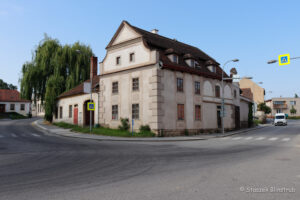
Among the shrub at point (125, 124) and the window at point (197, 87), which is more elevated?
the window at point (197, 87)

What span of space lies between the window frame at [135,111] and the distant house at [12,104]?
47.0 m

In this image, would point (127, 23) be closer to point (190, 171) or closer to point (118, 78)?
point (118, 78)

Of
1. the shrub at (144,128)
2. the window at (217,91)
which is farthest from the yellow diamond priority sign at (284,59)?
the shrub at (144,128)

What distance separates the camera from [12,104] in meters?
61.2

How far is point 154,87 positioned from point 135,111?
3.28m

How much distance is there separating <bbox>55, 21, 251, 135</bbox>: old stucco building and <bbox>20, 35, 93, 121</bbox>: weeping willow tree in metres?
10.2

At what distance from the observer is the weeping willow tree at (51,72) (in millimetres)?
35656

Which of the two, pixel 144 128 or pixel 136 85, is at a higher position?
pixel 136 85

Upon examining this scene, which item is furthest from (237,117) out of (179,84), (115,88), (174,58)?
(115,88)

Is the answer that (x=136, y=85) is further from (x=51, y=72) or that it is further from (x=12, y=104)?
(x=12, y=104)

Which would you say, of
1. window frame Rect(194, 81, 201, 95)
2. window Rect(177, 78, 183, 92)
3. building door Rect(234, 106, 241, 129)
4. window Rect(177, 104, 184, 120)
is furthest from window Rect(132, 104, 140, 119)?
building door Rect(234, 106, 241, 129)

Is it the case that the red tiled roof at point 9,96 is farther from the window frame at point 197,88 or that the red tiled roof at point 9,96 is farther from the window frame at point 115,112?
the window frame at point 197,88

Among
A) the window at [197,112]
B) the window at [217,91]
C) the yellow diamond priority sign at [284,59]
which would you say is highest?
the yellow diamond priority sign at [284,59]

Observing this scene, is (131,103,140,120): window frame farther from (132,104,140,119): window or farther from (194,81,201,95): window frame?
(194,81,201,95): window frame
